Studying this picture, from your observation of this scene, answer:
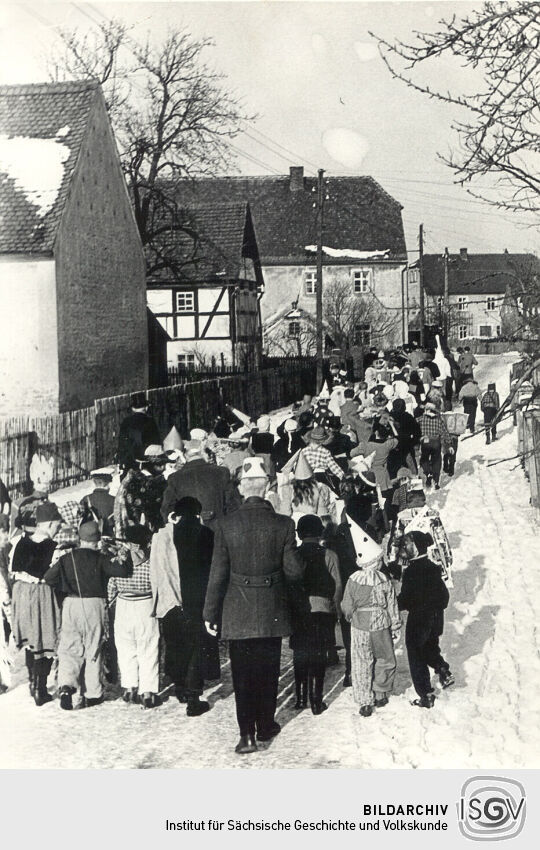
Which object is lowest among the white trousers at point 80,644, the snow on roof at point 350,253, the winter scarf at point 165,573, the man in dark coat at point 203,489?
the white trousers at point 80,644

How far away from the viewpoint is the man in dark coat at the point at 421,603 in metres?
8.25

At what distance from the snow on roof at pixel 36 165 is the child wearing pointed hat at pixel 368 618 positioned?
48.2ft

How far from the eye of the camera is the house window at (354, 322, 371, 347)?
44.8 metres

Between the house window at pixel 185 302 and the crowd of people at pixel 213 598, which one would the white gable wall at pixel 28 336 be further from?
the house window at pixel 185 302

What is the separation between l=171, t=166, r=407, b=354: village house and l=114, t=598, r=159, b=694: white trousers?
1389 inches

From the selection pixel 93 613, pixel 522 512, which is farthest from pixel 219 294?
pixel 93 613

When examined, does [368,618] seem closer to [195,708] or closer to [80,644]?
[195,708]

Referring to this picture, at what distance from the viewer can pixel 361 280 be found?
4878cm

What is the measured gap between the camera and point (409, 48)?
25.8 feet

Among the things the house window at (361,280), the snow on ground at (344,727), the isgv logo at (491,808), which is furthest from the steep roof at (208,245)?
the isgv logo at (491,808)

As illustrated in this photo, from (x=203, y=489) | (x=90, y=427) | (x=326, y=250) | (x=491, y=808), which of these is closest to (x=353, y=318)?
(x=326, y=250)

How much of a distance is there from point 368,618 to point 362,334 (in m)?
37.4

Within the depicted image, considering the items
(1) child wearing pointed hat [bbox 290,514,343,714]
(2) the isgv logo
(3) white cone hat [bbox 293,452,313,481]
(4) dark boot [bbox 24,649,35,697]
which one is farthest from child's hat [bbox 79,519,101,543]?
(2) the isgv logo

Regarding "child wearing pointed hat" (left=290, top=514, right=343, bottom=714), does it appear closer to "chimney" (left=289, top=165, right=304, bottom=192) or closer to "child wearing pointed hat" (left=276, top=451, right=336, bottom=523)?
"child wearing pointed hat" (left=276, top=451, right=336, bottom=523)
